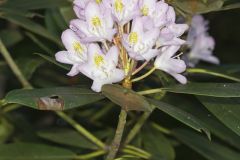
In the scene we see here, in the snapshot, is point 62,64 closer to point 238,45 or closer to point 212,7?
point 212,7

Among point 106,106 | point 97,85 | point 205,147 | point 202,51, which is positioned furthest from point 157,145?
point 97,85

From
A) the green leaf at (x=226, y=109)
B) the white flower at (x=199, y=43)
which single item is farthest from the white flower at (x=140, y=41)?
the white flower at (x=199, y=43)

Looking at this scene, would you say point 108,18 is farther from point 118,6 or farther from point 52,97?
point 52,97

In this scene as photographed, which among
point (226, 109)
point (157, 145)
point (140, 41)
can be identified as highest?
point (140, 41)

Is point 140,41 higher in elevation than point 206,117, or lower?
higher

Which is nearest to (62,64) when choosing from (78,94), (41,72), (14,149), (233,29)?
(78,94)

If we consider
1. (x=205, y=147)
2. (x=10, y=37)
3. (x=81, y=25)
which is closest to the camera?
(x=81, y=25)
